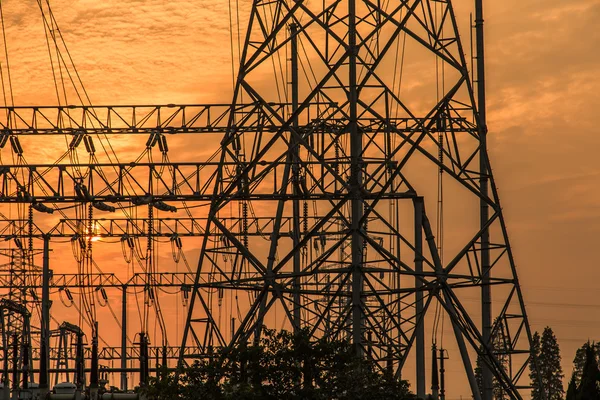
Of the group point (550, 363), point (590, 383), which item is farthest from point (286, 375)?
point (550, 363)

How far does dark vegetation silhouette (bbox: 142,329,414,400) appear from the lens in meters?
33.7

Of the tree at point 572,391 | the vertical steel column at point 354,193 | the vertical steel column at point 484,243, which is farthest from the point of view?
the tree at point 572,391

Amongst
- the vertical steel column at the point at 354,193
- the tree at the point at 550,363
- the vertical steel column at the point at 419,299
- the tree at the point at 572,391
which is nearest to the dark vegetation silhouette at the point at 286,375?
the vertical steel column at the point at 354,193

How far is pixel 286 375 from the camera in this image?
34.4m

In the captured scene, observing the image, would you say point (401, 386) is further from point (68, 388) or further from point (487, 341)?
point (68, 388)

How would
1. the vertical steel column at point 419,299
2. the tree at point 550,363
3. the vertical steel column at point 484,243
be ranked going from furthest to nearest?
the tree at point 550,363, the vertical steel column at point 419,299, the vertical steel column at point 484,243

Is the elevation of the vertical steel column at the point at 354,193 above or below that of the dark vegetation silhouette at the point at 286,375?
above

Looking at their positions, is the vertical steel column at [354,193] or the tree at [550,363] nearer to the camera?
the vertical steel column at [354,193]

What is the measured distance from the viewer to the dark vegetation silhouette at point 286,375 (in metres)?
33.7

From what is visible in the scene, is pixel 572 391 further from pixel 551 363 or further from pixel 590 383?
pixel 551 363

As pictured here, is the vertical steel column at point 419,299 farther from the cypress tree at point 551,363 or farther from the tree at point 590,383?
the cypress tree at point 551,363

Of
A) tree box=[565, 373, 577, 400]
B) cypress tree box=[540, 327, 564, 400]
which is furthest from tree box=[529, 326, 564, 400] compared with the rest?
tree box=[565, 373, 577, 400]

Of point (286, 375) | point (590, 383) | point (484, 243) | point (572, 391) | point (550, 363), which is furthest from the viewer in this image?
point (550, 363)

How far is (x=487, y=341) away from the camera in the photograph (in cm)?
3725
